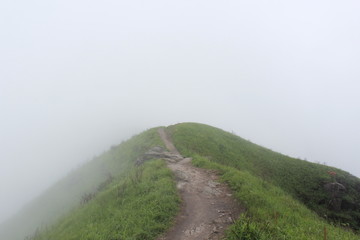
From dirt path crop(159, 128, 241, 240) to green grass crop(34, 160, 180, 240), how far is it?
0.63 meters

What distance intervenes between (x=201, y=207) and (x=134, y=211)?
3.65 metres

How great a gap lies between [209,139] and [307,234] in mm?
21731

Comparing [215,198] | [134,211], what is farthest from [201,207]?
[134,211]

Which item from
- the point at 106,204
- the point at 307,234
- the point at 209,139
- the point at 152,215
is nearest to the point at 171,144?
the point at 209,139

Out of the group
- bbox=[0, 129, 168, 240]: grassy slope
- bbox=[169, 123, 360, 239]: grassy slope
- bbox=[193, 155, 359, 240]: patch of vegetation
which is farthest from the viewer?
bbox=[0, 129, 168, 240]: grassy slope

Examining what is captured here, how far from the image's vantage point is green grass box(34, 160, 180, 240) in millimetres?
12562

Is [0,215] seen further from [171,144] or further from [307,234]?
[307,234]

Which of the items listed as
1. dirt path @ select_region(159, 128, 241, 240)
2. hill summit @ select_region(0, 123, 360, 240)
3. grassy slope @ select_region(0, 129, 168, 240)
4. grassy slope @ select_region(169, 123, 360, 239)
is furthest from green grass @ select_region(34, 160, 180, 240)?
grassy slope @ select_region(0, 129, 168, 240)

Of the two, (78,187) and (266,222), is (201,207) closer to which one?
(266,222)

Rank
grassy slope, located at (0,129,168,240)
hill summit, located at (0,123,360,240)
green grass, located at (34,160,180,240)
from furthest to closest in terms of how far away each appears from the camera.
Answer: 1. grassy slope, located at (0,129,168,240)
2. green grass, located at (34,160,180,240)
3. hill summit, located at (0,123,360,240)

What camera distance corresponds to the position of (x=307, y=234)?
36.6 feet

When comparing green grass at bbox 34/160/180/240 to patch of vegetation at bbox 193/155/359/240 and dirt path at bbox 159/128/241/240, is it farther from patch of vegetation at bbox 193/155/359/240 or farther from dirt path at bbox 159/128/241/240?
patch of vegetation at bbox 193/155/359/240

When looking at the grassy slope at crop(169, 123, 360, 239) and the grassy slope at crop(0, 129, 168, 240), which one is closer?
the grassy slope at crop(169, 123, 360, 239)

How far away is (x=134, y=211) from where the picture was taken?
561 inches
